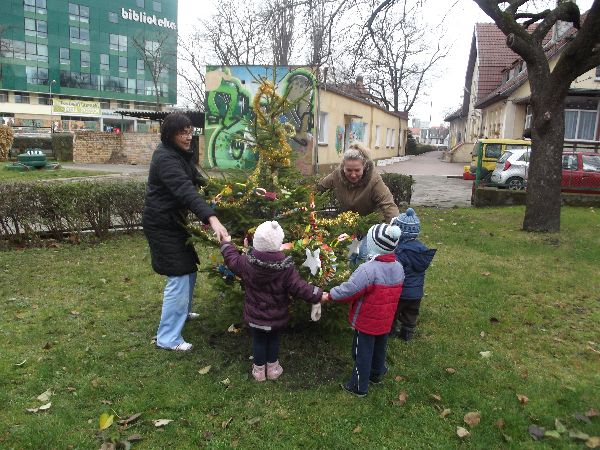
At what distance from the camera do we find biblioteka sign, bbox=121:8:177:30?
3263 inches

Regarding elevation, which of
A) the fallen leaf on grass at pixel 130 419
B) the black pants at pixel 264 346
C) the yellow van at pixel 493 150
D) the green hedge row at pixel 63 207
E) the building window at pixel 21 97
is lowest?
the fallen leaf on grass at pixel 130 419

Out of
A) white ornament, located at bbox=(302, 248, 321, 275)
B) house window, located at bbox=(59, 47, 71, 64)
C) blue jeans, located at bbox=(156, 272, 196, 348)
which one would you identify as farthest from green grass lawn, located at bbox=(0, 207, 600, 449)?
house window, located at bbox=(59, 47, 71, 64)

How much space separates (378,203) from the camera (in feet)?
15.5

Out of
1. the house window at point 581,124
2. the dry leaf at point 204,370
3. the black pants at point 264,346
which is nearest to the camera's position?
the black pants at point 264,346

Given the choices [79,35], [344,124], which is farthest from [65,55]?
[344,124]

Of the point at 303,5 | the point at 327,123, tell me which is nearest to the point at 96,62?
the point at 327,123

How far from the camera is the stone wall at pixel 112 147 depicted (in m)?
28.6

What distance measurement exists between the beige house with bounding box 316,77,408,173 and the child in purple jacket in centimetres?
1473

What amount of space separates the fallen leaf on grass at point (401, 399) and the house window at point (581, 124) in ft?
85.4

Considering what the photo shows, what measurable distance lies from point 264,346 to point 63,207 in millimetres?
5720

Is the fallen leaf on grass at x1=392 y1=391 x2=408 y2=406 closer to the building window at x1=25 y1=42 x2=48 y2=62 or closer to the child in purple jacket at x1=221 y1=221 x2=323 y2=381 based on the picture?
the child in purple jacket at x1=221 y1=221 x2=323 y2=381

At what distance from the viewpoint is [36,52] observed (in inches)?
2948

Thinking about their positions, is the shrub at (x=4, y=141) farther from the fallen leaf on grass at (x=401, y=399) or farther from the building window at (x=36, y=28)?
the building window at (x=36, y=28)

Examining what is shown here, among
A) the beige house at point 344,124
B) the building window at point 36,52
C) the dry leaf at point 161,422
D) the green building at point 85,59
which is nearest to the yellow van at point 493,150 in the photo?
the beige house at point 344,124
